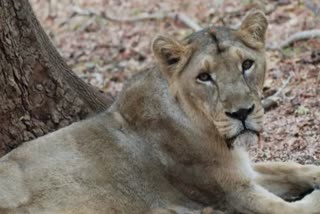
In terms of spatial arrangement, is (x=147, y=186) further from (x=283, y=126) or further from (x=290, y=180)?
(x=283, y=126)

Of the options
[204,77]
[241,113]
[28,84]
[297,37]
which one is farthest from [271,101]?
[241,113]

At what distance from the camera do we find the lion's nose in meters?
5.20

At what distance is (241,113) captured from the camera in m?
5.21

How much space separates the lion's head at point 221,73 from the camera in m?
5.27

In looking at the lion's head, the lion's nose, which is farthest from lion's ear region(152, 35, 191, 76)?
the lion's nose

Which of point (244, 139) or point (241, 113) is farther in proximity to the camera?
point (244, 139)

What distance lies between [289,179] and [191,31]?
560cm

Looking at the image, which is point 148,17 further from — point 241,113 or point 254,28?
point 241,113

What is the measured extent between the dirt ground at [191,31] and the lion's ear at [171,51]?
186 centimetres

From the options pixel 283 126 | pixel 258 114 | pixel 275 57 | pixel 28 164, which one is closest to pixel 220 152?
pixel 258 114

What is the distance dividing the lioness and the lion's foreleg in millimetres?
93

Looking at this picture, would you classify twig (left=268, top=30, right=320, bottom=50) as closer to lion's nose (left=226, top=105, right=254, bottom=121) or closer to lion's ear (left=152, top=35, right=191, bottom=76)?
lion's ear (left=152, top=35, right=191, bottom=76)

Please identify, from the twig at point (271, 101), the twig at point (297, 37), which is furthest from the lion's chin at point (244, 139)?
the twig at point (297, 37)

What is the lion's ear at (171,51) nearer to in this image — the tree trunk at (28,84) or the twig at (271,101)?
the tree trunk at (28,84)
